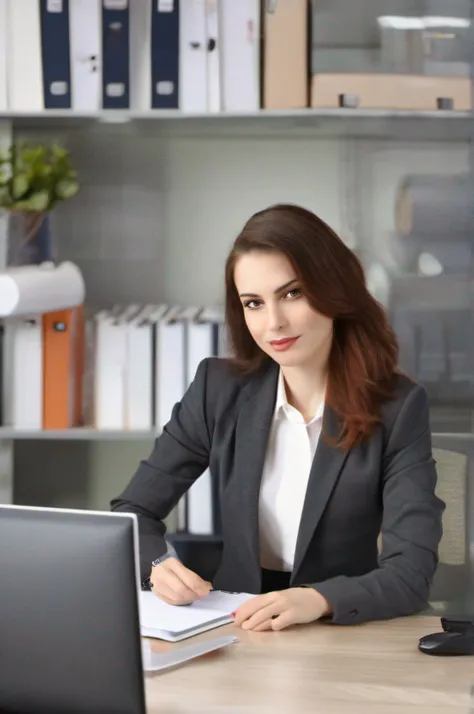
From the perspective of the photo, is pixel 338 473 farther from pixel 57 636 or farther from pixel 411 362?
pixel 411 362

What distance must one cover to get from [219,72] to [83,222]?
66cm

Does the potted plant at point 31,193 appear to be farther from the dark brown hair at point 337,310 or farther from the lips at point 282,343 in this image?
the lips at point 282,343

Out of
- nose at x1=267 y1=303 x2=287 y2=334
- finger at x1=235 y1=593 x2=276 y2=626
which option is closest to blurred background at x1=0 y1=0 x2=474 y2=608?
nose at x1=267 y1=303 x2=287 y2=334

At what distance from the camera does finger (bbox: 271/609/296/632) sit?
1.45 m

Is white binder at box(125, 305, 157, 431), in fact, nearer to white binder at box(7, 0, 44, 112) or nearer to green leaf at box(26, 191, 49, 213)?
green leaf at box(26, 191, 49, 213)

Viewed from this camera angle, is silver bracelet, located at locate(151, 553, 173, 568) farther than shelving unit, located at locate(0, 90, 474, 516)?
No

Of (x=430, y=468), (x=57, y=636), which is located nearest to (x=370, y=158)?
(x=430, y=468)

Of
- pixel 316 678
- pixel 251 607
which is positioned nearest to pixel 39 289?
Answer: pixel 251 607

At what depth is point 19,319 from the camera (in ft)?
8.84

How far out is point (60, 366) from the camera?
106 inches

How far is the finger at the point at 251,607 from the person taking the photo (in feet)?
4.79

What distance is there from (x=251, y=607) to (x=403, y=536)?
13.0 inches

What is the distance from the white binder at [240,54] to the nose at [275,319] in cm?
106

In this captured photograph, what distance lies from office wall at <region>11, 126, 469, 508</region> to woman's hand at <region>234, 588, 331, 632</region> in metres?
1.64
